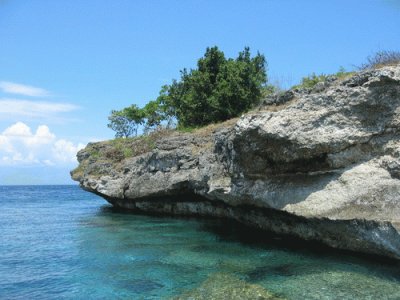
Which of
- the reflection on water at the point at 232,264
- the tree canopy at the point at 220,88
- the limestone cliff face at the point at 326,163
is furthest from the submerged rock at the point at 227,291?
the tree canopy at the point at 220,88

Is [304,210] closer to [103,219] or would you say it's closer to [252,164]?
[252,164]

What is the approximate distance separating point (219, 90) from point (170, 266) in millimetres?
12963

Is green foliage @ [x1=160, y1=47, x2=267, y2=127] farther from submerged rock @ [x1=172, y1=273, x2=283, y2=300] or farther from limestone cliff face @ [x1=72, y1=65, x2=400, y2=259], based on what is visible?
submerged rock @ [x1=172, y1=273, x2=283, y2=300]

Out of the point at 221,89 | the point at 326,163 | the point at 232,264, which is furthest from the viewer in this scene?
the point at 221,89

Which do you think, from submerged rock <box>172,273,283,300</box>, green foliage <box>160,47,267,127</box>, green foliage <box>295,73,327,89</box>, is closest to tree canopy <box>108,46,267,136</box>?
green foliage <box>160,47,267,127</box>

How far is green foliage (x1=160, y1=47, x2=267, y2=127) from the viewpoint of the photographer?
2144 centimetres

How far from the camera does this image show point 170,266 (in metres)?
11.2

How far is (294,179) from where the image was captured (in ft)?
40.1

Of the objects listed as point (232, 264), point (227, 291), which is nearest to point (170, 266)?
point (232, 264)

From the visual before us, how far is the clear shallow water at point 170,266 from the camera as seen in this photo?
9.09 m

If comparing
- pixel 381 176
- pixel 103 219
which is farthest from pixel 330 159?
pixel 103 219

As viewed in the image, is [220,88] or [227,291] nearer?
[227,291]

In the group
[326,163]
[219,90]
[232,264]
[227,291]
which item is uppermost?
[219,90]

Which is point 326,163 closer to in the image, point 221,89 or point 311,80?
point 311,80
